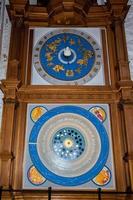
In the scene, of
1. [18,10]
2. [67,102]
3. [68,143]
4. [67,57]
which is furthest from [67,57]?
[68,143]

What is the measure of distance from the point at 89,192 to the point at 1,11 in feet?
10.1

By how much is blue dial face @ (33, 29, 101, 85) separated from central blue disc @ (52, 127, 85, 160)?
711 mm

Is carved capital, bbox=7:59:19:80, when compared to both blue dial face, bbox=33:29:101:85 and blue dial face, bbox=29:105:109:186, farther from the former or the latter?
blue dial face, bbox=29:105:109:186

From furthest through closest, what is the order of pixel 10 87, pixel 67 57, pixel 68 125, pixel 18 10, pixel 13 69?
pixel 18 10
pixel 67 57
pixel 13 69
pixel 10 87
pixel 68 125

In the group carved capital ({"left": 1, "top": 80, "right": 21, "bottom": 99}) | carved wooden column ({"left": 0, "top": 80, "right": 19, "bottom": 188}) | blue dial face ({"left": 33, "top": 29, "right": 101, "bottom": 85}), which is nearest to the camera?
carved wooden column ({"left": 0, "top": 80, "right": 19, "bottom": 188})

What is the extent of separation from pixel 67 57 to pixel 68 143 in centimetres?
125

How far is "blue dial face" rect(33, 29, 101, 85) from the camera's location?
14.4ft

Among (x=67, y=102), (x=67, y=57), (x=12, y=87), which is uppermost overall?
(x=67, y=57)

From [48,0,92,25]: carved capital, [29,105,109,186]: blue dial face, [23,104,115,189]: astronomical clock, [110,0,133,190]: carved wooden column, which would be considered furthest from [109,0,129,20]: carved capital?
[29,105,109,186]: blue dial face

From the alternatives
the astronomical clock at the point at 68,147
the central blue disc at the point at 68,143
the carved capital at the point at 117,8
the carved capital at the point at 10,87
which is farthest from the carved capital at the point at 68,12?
the central blue disc at the point at 68,143

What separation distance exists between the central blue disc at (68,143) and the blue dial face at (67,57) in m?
0.71

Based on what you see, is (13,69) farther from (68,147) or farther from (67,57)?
(68,147)

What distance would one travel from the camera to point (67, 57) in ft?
14.8

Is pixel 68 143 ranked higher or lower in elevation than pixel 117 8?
lower
